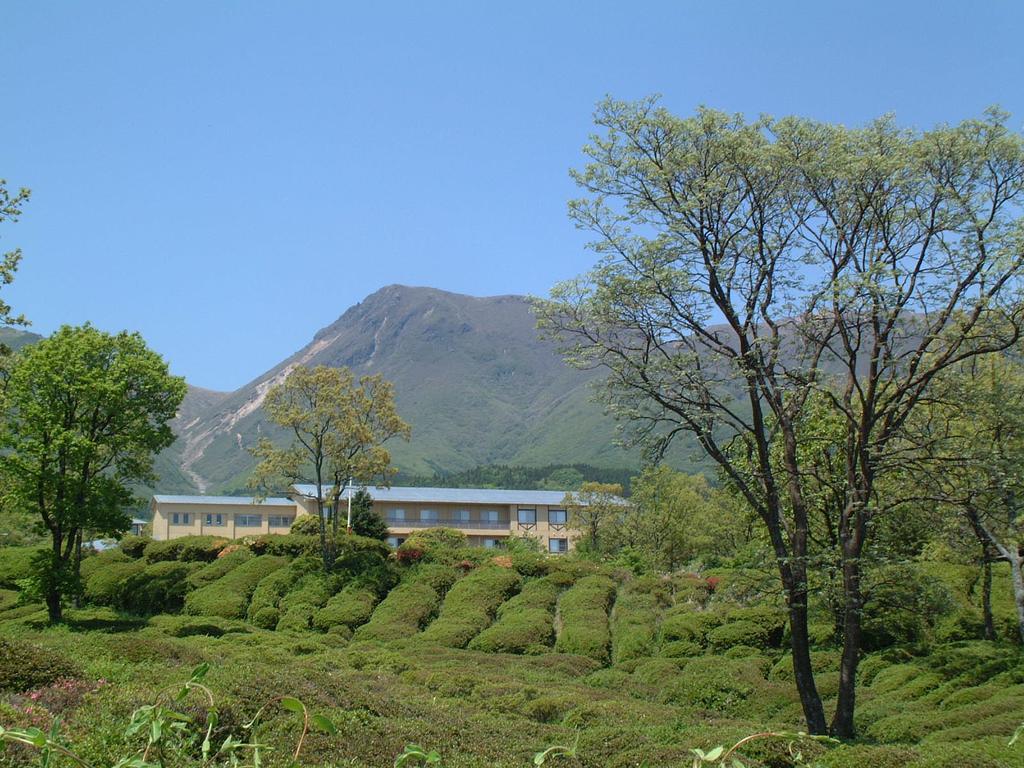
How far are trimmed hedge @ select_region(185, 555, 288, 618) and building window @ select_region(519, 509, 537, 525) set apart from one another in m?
32.5

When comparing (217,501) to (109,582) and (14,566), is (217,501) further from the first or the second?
(109,582)

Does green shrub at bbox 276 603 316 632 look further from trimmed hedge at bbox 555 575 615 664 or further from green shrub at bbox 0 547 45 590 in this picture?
green shrub at bbox 0 547 45 590

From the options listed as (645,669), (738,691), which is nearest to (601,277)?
(738,691)

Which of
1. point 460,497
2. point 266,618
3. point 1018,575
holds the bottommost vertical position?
point 266,618

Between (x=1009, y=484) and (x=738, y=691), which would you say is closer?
(x=1009, y=484)

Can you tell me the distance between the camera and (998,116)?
515 inches

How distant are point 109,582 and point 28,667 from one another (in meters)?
23.3

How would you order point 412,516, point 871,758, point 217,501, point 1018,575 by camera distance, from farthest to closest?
point 217,501 < point 412,516 < point 1018,575 < point 871,758

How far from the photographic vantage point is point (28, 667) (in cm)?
927

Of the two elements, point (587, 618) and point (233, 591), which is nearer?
point (587, 618)

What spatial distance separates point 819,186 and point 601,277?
3.63 metres

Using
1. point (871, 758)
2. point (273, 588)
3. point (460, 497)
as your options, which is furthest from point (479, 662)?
point (460, 497)

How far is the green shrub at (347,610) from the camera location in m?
26.4

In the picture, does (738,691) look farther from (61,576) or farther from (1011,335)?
(61,576)
